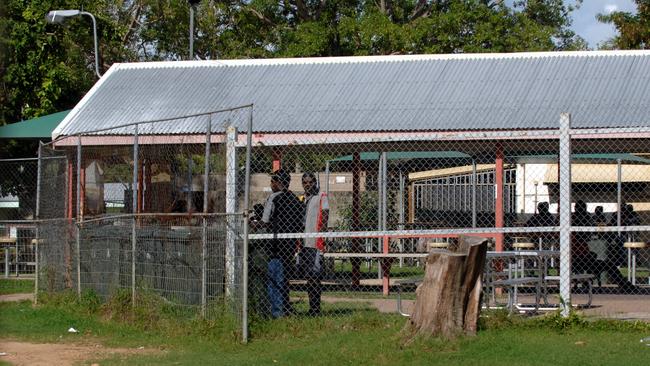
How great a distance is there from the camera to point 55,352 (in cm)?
1125

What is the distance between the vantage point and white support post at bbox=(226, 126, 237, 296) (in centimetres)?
1138

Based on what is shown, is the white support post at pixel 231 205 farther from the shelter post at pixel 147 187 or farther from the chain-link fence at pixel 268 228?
the shelter post at pixel 147 187

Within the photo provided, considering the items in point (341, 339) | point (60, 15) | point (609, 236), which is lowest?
point (341, 339)

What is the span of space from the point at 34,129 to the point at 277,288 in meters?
11.3

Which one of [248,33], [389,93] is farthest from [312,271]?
[248,33]

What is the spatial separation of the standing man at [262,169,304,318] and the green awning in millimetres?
10047

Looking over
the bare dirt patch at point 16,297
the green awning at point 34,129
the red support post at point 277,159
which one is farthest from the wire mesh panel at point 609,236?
the green awning at point 34,129

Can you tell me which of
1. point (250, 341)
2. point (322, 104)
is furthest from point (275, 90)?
point (250, 341)

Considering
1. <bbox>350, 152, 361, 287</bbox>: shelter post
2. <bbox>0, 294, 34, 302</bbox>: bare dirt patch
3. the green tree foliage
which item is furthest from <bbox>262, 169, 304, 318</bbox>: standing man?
the green tree foliage

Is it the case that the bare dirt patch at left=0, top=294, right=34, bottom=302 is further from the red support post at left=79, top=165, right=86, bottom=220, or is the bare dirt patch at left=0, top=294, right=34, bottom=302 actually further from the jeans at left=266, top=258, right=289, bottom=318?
the jeans at left=266, top=258, right=289, bottom=318

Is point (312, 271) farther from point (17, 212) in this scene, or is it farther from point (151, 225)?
point (17, 212)

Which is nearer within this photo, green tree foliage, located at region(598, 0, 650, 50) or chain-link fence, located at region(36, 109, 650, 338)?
chain-link fence, located at region(36, 109, 650, 338)

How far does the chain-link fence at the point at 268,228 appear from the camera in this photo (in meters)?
11.6

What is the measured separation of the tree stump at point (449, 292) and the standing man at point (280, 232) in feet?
6.57
